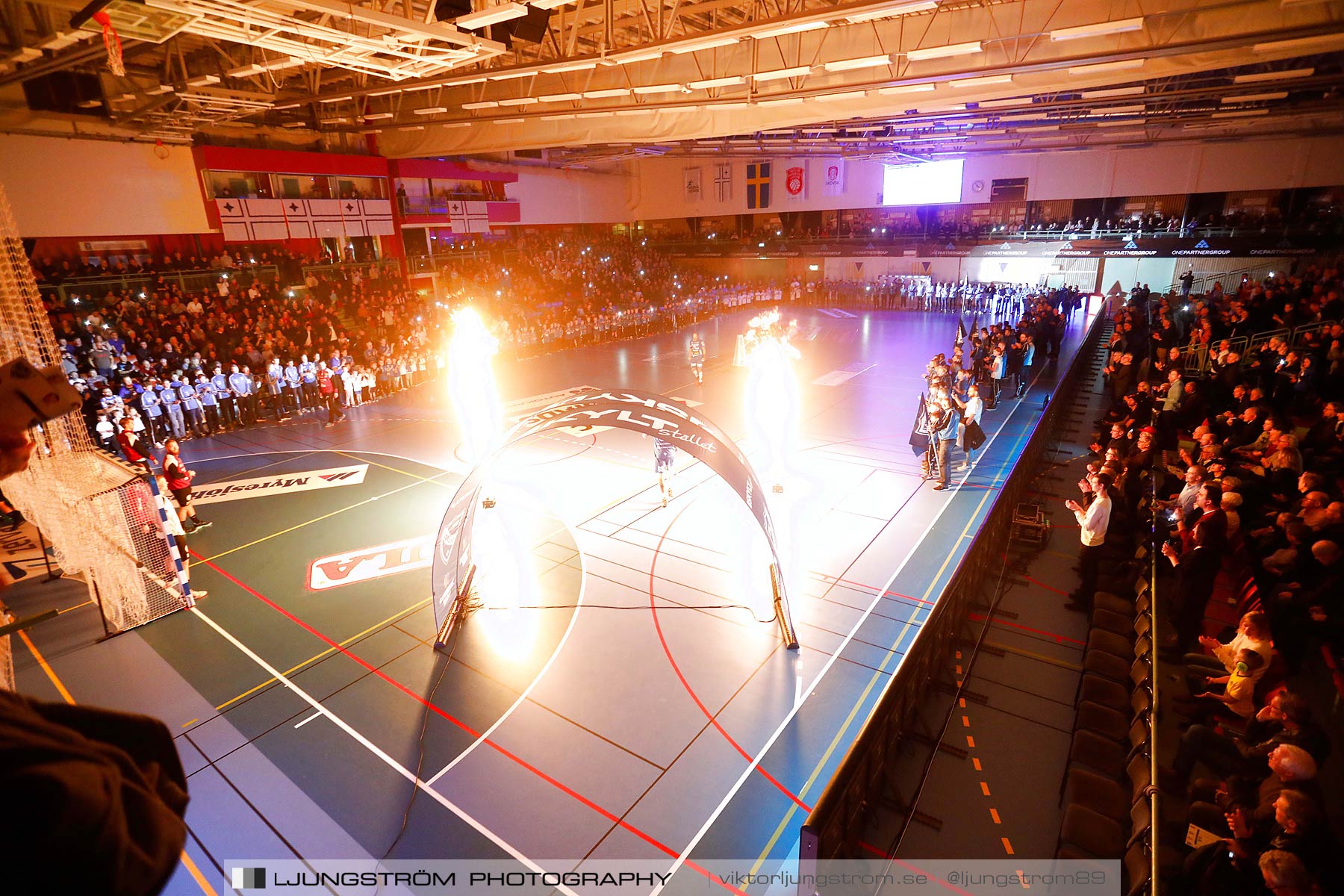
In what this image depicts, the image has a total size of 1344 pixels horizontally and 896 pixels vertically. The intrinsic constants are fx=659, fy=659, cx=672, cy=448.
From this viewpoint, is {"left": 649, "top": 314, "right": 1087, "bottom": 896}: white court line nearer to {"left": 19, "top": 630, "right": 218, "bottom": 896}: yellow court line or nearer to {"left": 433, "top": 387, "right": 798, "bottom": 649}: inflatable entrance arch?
{"left": 433, "top": 387, "right": 798, "bottom": 649}: inflatable entrance arch

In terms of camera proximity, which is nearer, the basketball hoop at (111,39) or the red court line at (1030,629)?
the red court line at (1030,629)

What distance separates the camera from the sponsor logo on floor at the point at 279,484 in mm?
13984

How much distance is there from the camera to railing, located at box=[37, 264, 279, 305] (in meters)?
20.0

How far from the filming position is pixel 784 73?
13.3 metres

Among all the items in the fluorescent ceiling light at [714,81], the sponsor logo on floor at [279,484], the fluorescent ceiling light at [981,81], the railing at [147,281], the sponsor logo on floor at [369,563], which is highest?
the fluorescent ceiling light at [714,81]

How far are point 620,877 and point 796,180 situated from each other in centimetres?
4164

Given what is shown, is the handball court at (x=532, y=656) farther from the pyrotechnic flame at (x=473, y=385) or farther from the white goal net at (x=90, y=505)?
the pyrotechnic flame at (x=473, y=385)

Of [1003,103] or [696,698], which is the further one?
[1003,103]

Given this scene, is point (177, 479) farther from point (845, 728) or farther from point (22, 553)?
point (845, 728)

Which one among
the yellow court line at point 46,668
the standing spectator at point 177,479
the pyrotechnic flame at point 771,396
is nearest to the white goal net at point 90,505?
the yellow court line at point 46,668

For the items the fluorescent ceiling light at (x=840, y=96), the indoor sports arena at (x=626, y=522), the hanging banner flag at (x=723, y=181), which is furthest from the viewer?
the hanging banner flag at (x=723, y=181)

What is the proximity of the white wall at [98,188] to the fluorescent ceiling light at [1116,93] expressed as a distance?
2875cm

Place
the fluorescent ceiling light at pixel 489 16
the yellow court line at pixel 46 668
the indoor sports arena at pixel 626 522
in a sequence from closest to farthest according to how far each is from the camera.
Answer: the indoor sports arena at pixel 626 522 → the yellow court line at pixel 46 668 → the fluorescent ceiling light at pixel 489 16

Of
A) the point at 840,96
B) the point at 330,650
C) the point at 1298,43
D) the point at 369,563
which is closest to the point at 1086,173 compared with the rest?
the point at 840,96
